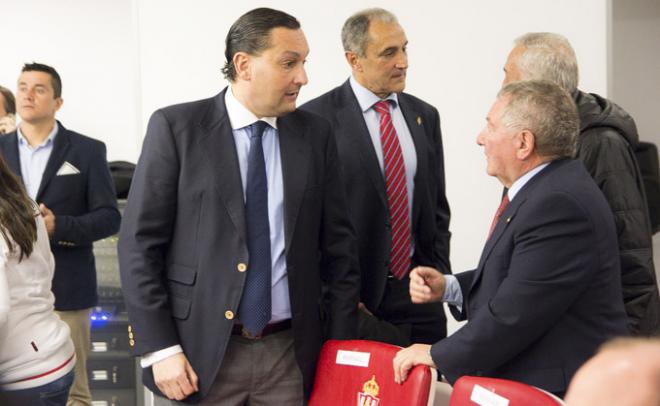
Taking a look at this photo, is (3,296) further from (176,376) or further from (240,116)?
(240,116)

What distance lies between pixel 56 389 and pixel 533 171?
1.46 m

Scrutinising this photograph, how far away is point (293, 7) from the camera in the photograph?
495 cm

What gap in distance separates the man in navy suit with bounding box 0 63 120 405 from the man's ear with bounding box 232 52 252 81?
5.88ft

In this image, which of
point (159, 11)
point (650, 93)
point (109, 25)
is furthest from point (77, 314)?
point (650, 93)

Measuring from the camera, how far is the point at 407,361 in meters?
2.42

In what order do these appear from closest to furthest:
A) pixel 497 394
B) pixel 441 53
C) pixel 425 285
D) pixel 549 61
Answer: pixel 497 394 < pixel 425 285 < pixel 549 61 < pixel 441 53

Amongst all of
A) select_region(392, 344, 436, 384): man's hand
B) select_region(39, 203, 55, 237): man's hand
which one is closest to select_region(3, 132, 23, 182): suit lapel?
select_region(39, 203, 55, 237): man's hand

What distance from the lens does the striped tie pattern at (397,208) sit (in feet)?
11.2

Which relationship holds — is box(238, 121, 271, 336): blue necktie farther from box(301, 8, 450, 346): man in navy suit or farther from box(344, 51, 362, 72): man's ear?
box(344, 51, 362, 72): man's ear

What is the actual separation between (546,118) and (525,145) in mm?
88

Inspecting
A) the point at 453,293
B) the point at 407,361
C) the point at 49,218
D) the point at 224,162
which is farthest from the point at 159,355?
the point at 49,218

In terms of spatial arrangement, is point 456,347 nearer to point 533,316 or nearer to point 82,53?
point 533,316

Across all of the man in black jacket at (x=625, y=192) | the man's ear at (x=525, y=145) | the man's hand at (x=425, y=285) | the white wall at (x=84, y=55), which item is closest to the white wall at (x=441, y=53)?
the white wall at (x=84, y=55)

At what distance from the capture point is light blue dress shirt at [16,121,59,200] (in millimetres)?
4344
